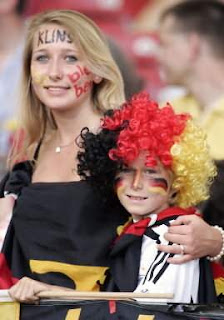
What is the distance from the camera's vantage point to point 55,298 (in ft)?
13.3

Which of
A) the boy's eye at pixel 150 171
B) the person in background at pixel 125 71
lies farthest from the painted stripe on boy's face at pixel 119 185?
the person in background at pixel 125 71

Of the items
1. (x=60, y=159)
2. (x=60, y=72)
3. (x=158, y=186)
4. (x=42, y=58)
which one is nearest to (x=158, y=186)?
(x=158, y=186)

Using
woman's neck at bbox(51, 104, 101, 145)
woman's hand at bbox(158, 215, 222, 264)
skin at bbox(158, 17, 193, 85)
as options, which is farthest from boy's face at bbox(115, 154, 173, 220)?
skin at bbox(158, 17, 193, 85)

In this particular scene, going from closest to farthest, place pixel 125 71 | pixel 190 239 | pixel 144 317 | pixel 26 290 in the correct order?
pixel 144 317
pixel 26 290
pixel 190 239
pixel 125 71

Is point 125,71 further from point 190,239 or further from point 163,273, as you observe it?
point 163,273

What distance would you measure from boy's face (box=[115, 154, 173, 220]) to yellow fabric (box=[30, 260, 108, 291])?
28 centimetres

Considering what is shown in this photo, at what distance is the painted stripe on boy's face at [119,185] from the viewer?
4270mm

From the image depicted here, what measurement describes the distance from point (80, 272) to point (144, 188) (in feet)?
1.40

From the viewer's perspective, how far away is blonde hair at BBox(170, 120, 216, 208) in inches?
165

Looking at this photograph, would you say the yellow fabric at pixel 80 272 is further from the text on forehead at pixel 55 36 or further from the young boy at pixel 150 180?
the text on forehead at pixel 55 36

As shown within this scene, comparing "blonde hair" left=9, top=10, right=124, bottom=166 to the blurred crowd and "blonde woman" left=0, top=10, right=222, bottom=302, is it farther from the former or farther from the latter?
the blurred crowd

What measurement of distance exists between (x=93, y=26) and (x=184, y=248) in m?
1.06

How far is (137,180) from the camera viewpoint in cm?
422

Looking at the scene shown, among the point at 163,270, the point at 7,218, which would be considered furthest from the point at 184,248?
the point at 7,218
